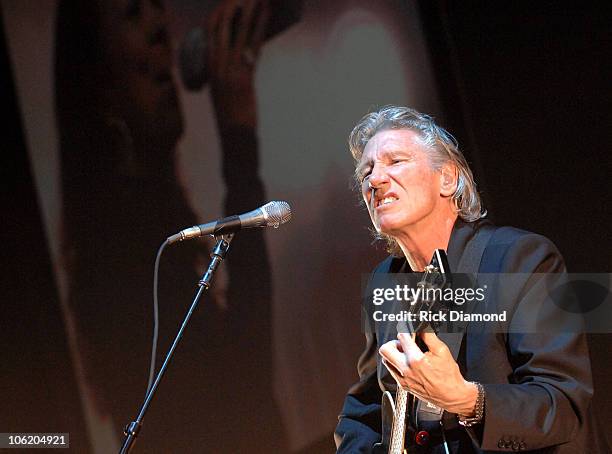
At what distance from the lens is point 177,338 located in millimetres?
2039

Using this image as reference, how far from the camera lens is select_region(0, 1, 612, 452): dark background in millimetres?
2842

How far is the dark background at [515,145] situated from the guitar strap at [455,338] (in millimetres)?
806

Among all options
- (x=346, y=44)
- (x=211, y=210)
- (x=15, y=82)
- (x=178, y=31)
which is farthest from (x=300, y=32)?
(x=15, y=82)

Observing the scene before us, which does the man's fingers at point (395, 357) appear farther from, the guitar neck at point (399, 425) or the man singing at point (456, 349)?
the guitar neck at point (399, 425)

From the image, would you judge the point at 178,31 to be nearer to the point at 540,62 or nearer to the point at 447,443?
the point at 540,62

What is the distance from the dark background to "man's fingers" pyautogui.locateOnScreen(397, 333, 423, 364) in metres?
1.38

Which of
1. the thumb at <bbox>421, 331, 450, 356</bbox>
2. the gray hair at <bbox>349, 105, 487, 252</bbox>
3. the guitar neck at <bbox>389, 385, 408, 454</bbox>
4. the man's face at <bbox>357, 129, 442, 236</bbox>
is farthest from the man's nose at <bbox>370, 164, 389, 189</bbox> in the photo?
the thumb at <bbox>421, 331, 450, 356</bbox>

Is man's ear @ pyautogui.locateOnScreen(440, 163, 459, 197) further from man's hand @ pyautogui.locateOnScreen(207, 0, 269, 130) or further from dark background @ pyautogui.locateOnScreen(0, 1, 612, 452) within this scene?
man's hand @ pyautogui.locateOnScreen(207, 0, 269, 130)

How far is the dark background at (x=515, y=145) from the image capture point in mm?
2842

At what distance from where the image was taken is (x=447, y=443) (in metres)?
1.93

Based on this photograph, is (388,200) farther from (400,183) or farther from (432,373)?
(432,373)

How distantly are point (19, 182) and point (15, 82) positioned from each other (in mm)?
455

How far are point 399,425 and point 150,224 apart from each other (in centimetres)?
162

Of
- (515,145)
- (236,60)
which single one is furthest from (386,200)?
(236,60)
